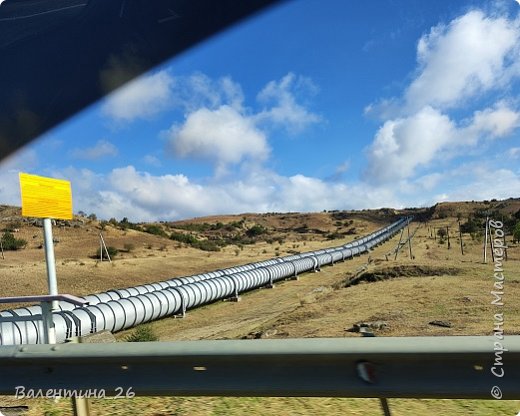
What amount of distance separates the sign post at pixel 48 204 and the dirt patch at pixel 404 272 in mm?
16815

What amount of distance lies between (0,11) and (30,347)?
6596 mm

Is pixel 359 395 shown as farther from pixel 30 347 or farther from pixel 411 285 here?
pixel 411 285

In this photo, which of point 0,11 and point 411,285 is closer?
point 0,11

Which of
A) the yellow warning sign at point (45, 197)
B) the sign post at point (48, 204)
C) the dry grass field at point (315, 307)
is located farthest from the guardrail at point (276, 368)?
the yellow warning sign at point (45, 197)

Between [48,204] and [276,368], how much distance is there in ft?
11.5

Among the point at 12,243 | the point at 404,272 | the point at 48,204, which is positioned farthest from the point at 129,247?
the point at 48,204

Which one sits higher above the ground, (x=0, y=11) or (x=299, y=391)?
(x=0, y=11)

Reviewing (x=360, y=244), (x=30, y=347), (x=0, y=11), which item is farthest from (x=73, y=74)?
(x=360, y=244)

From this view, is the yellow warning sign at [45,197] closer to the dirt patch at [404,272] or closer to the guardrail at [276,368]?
the guardrail at [276,368]

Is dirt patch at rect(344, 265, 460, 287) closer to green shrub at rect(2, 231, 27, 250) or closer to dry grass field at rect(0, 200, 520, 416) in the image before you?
dry grass field at rect(0, 200, 520, 416)

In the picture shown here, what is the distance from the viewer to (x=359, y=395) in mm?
2977

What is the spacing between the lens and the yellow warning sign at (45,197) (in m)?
5.11

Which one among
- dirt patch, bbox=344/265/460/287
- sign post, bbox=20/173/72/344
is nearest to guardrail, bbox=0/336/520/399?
sign post, bbox=20/173/72/344

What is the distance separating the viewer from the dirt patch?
20.0 meters
